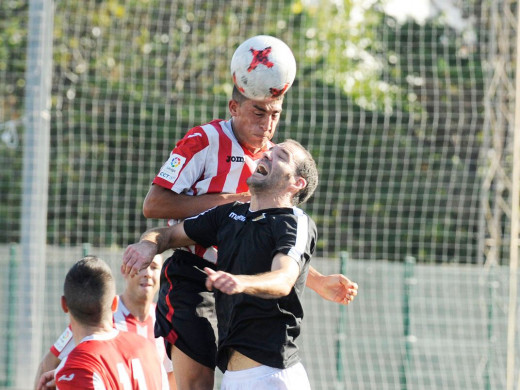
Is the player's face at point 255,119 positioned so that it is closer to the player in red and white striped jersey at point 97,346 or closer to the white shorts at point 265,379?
the player in red and white striped jersey at point 97,346

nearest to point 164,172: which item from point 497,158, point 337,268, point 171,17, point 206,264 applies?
point 206,264

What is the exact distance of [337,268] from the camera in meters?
9.77

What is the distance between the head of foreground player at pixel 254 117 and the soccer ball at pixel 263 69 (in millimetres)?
41

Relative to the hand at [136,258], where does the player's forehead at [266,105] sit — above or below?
above

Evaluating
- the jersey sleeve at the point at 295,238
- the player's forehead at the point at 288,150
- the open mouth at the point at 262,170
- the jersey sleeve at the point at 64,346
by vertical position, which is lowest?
the jersey sleeve at the point at 64,346

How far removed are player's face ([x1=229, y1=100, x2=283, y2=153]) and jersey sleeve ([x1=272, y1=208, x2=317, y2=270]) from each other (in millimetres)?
597

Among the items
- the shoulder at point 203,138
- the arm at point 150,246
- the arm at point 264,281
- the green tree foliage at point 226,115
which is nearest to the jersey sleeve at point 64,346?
the arm at point 150,246

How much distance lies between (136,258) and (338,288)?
1.02 metres

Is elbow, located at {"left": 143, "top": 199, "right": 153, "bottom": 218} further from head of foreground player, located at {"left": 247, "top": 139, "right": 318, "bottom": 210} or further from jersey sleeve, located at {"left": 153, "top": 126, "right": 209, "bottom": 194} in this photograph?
head of foreground player, located at {"left": 247, "top": 139, "right": 318, "bottom": 210}

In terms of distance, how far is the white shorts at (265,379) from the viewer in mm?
3846

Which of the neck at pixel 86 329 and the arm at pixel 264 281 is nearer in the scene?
the arm at pixel 264 281

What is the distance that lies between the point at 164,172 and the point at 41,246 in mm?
4682

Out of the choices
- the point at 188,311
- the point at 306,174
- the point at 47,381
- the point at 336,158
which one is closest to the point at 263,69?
the point at 306,174

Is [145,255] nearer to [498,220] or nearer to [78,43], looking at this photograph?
[498,220]
